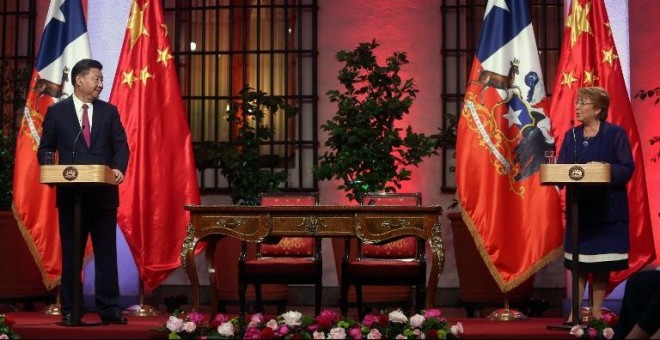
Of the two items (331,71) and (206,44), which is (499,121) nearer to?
(331,71)

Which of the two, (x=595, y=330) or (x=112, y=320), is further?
(x=112, y=320)

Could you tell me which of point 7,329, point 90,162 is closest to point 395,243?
point 90,162

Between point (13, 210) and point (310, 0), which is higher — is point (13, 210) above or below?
below

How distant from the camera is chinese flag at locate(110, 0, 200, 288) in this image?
6926 mm

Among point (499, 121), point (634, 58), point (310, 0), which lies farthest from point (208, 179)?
point (634, 58)

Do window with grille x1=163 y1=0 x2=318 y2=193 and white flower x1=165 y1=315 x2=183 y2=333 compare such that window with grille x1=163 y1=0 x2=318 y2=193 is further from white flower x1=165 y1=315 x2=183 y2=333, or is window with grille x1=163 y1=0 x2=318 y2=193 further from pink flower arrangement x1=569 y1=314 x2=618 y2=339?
pink flower arrangement x1=569 y1=314 x2=618 y2=339

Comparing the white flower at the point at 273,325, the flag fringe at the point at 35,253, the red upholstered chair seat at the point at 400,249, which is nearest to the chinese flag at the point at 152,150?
the flag fringe at the point at 35,253

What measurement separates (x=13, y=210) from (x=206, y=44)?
251 cm

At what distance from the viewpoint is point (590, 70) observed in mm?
6504

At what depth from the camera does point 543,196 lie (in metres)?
6.46

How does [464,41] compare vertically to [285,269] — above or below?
above

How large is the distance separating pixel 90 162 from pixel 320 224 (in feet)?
4.42

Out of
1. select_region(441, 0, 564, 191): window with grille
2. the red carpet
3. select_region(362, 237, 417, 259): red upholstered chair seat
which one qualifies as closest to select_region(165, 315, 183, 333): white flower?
the red carpet

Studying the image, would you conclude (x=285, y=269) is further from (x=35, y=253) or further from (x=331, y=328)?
(x=35, y=253)
